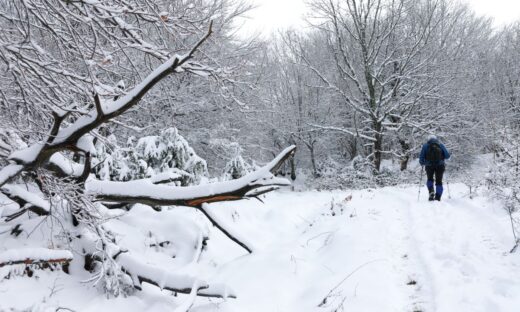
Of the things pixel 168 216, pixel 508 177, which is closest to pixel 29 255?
pixel 168 216

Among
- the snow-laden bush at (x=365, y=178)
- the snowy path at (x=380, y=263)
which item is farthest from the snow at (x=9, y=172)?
the snow-laden bush at (x=365, y=178)

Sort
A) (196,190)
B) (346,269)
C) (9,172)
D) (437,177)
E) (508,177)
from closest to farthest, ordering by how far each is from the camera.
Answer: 1. (9,172)
2. (196,190)
3. (346,269)
4. (508,177)
5. (437,177)

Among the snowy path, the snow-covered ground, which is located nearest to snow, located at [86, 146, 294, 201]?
the snow-covered ground

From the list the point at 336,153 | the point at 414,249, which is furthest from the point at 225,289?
the point at 336,153

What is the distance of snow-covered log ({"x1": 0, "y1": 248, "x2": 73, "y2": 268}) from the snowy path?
1394 mm

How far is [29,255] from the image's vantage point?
2715mm

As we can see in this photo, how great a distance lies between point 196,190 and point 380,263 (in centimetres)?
287

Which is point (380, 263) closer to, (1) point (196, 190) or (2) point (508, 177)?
(1) point (196, 190)

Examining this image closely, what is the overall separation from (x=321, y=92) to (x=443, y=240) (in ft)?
72.6

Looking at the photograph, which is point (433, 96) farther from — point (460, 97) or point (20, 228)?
point (20, 228)

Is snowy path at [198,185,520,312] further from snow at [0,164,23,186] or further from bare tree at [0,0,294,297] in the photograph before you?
snow at [0,164,23,186]

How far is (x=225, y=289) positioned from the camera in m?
3.45

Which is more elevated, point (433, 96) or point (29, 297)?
point (433, 96)

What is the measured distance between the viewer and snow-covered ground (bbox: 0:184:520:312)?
3439 millimetres
